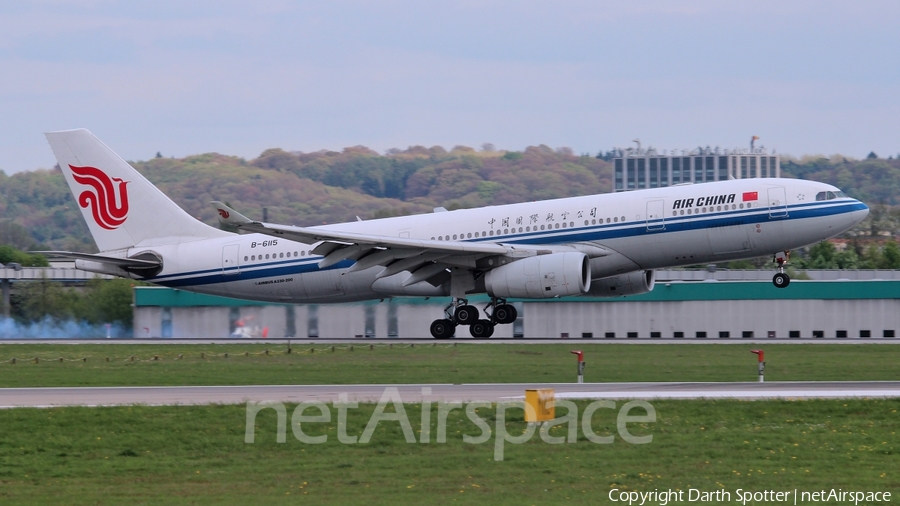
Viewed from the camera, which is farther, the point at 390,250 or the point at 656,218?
the point at 390,250

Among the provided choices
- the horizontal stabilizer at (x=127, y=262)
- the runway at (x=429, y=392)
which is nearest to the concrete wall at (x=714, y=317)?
the horizontal stabilizer at (x=127, y=262)

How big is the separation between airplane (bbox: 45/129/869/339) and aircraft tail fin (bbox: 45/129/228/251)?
4cm

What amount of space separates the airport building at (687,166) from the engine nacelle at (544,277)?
137 meters

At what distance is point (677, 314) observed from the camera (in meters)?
50.8

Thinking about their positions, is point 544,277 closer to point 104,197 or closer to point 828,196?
point 828,196

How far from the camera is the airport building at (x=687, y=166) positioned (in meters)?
175

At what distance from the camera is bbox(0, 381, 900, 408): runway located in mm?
22344

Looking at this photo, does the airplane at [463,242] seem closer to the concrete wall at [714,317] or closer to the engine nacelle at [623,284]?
the engine nacelle at [623,284]

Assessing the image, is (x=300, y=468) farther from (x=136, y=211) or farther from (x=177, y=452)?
(x=136, y=211)

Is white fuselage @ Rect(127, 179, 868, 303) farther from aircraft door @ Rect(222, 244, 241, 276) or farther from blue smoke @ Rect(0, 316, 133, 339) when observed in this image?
blue smoke @ Rect(0, 316, 133, 339)

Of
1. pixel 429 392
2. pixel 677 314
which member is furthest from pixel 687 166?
pixel 429 392

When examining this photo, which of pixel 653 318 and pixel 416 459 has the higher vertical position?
pixel 653 318

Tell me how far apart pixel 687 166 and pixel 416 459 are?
167031mm

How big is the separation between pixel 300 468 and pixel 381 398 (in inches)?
220
